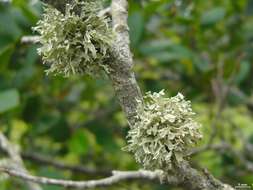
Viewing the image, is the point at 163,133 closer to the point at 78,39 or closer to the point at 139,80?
the point at 78,39

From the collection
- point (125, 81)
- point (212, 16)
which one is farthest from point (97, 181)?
point (212, 16)

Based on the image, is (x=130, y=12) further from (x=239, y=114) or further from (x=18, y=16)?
(x=239, y=114)

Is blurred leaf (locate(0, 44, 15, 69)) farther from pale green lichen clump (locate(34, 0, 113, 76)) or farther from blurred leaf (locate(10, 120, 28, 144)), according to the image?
pale green lichen clump (locate(34, 0, 113, 76))

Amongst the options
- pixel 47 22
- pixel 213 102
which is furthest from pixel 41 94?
pixel 47 22

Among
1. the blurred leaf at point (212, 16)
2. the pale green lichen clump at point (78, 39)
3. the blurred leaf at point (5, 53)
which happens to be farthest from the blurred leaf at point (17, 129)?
the pale green lichen clump at point (78, 39)

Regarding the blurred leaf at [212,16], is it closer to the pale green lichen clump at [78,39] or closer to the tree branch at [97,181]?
the tree branch at [97,181]

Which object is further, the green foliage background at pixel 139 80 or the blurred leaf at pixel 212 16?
the blurred leaf at pixel 212 16
